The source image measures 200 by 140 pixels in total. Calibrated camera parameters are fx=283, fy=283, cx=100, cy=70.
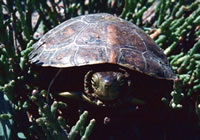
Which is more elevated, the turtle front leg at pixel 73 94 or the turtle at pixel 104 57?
the turtle at pixel 104 57

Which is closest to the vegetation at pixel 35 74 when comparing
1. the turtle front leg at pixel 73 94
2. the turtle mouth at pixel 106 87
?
the turtle front leg at pixel 73 94

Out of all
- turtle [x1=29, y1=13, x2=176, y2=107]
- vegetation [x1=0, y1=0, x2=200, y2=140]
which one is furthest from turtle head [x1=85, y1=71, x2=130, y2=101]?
vegetation [x1=0, y1=0, x2=200, y2=140]

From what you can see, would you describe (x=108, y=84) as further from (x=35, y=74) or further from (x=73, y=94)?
(x=35, y=74)

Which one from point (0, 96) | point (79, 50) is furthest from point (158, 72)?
point (0, 96)

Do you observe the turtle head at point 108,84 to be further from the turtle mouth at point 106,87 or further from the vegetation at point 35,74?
the vegetation at point 35,74

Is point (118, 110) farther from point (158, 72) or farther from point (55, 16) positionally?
point (55, 16)

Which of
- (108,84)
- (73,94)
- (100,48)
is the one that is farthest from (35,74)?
(108,84)

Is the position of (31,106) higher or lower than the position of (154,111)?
higher
